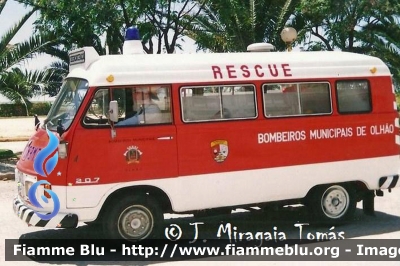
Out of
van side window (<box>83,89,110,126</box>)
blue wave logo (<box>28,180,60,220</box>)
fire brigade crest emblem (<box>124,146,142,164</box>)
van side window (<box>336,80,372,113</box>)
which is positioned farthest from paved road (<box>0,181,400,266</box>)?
van side window (<box>83,89,110,126</box>)

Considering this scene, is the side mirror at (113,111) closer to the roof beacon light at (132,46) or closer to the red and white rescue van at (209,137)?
the red and white rescue van at (209,137)

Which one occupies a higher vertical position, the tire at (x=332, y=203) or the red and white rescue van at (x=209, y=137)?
the red and white rescue van at (x=209, y=137)

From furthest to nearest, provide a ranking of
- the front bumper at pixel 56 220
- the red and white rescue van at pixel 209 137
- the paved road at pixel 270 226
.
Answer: the paved road at pixel 270 226 < the red and white rescue van at pixel 209 137 < the front bumper at pixel 56 220

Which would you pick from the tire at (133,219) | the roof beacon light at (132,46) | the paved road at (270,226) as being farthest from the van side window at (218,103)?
the paved road at (270,226)

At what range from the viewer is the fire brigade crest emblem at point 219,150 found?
9133mm

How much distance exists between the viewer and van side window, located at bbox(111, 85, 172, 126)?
28.4ft

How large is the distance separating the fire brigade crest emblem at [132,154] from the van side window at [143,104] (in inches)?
14.0

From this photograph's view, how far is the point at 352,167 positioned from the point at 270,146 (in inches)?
63.1

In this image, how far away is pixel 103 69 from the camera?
28.2 ft

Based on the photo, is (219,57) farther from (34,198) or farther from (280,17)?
(280,17)

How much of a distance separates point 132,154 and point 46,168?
1190 millimetres

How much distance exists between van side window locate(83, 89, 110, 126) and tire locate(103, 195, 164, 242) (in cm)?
116

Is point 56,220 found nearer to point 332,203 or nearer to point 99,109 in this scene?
point 99,109

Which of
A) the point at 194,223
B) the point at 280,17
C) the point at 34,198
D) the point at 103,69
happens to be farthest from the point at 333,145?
the point at 280,17
